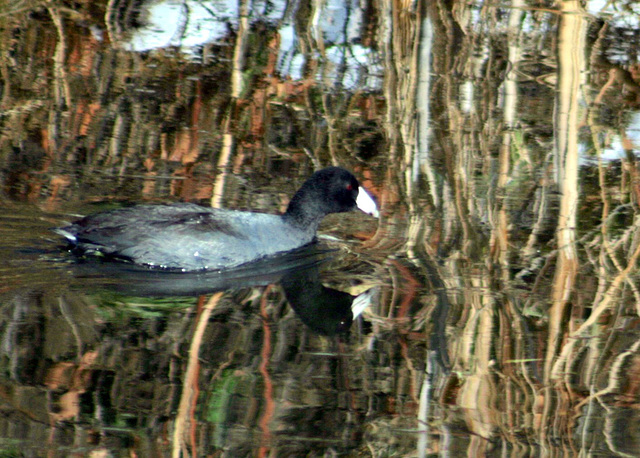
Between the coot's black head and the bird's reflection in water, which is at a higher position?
the coot's black head

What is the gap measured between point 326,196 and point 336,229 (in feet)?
1.39

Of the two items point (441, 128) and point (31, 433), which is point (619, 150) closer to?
point (441, 128)

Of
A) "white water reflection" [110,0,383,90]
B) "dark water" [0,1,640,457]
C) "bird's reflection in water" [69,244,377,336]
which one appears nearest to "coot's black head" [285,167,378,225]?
"dark water" [0,1,640,457]

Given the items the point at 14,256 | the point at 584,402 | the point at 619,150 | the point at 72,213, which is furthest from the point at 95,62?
the point at 584,402

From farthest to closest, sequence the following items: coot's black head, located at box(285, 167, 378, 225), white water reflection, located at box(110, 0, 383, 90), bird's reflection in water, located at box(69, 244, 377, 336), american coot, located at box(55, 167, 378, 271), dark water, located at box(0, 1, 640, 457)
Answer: white water reflection, located at box(110, 0, 383, 90) < coot's black head, located at box(285, 167, 378, 225) < american coot, located at box(55, 167, 378, 271) < bird's reflection in water, located at box(69, 244, 377, 336) < dark water, located at box(0, 1, 640, 457)

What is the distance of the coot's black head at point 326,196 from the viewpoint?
5691 mm

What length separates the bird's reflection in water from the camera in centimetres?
482

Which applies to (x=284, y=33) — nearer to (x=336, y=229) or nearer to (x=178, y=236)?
(x=336, y=229)

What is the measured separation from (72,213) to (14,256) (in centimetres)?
62

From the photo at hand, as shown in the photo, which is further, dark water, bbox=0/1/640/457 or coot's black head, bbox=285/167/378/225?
coot's black head, bbox=285/167/378/225

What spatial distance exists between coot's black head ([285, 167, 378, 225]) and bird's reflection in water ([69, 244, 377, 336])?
38 centimetres

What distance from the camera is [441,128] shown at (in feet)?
23.5

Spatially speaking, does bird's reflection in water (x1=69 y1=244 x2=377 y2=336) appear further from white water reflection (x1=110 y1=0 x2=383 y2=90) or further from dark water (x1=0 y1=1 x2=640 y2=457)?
white water reflection (x1=110 y1=0 x2=383 y2=90)

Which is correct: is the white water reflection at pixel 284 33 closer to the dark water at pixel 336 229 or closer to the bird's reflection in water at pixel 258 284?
the dark water at pixel 336 229
